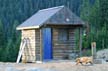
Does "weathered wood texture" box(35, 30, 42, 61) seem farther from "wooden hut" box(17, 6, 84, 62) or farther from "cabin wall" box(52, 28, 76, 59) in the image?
"cabin wall" box(52, 28, 76, 59)

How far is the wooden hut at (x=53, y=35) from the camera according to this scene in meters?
23.7

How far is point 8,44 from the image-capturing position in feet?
202

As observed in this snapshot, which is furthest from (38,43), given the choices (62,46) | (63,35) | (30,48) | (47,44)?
(63,35)

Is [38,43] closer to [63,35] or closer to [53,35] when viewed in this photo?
[53,35]

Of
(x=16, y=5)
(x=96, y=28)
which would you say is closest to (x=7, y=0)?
(x=16, y=5)

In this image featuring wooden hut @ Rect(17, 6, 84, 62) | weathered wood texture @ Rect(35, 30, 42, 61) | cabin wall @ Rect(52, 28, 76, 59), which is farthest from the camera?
cabin wall @ Rect(52, 28, 76, 59)

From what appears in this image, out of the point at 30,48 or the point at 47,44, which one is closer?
the point at 47,44

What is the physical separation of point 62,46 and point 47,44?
100 cm

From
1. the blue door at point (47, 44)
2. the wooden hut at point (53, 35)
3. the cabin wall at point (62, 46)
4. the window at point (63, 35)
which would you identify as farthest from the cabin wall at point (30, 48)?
the window at point (63, 35)

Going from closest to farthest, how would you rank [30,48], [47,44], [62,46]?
[47,44]
[62,46]
[30,48]

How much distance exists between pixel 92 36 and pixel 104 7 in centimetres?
368

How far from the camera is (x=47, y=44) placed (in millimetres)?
24328

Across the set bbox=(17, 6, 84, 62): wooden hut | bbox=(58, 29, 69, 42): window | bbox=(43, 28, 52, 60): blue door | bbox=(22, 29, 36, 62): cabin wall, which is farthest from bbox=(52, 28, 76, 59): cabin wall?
bbox=(22, 29, 36, 62): cabin wall

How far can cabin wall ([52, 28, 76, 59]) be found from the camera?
24.5 meters
